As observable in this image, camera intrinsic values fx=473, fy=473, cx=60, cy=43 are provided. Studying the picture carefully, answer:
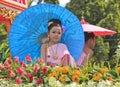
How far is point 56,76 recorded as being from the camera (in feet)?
13.3

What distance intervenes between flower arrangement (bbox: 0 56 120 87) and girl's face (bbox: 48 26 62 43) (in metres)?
1.13

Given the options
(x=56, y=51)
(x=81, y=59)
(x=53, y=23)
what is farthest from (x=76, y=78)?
(x=81, y=59)

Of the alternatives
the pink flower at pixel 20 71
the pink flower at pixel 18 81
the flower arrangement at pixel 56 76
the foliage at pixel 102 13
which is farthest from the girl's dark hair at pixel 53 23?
the foliage at pixel 102 13

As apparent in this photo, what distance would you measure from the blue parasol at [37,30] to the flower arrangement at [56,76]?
1561mm

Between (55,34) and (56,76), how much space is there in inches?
61.6

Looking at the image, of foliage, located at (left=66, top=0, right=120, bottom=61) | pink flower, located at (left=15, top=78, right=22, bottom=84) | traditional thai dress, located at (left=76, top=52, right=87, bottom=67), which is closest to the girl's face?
traditional thai dress, located at (left=76, top=52, right=87, bottom=67)

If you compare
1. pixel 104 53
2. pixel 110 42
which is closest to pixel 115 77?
pixel 104 53

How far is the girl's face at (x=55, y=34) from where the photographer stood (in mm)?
5559

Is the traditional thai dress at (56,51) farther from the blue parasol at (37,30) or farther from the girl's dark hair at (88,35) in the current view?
the girl's dark hair at (88,35)

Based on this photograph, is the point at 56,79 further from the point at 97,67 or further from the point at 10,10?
the point at 10,10

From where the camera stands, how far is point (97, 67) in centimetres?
430

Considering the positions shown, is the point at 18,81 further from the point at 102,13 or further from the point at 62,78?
the point at 102,13

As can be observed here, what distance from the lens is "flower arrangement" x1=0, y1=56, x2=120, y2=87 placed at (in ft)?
12.5

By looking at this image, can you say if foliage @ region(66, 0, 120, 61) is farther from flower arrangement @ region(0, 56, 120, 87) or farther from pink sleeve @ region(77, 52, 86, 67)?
Answer: flower arrangement @ region(0, 56, 120, 87)
